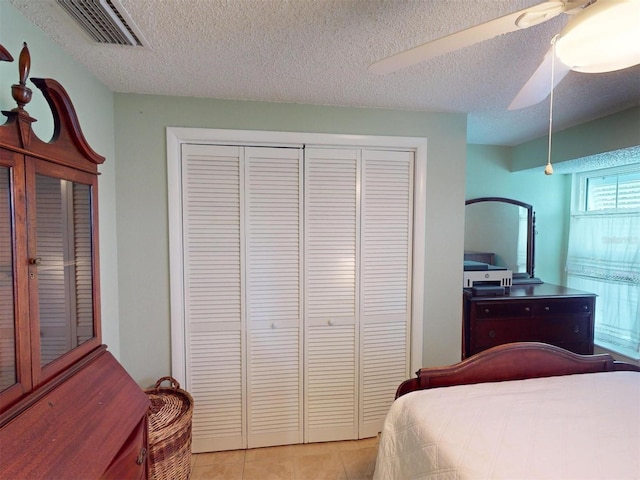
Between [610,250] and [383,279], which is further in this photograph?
[610,250]

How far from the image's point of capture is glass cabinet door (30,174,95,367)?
93 centimetres

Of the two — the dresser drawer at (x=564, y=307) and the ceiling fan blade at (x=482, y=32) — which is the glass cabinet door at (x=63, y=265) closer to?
the ceiling fan blade at (x=482, y=32)

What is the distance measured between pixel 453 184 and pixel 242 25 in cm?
166

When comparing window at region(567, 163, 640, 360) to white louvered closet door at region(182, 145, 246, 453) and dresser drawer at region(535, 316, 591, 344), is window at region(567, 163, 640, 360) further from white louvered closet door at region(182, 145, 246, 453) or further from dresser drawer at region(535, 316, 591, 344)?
white louvered closet door at region(182, 145, 246, 453)

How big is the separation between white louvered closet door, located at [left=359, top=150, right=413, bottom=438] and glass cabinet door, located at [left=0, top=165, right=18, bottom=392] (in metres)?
1.72

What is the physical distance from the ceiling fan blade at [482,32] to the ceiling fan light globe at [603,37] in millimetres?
59

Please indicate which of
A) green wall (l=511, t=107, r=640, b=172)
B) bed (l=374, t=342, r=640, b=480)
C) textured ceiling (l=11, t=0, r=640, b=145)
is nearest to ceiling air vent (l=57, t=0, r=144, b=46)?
textured ceiling (l=11, t=0, r=640, b=145)

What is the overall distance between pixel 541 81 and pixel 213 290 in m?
1.97

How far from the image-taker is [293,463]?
6.49ft

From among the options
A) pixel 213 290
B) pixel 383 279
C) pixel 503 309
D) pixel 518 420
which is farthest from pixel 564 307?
pixel 213 290

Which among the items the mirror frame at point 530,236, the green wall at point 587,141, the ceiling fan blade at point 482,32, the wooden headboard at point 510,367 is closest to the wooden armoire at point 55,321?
the ceiling fan blade at point 482,32

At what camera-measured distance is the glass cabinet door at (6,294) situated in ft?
2.62

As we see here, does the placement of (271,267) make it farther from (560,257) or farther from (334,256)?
(560,257)

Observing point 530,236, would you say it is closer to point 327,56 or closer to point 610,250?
point 610,250
